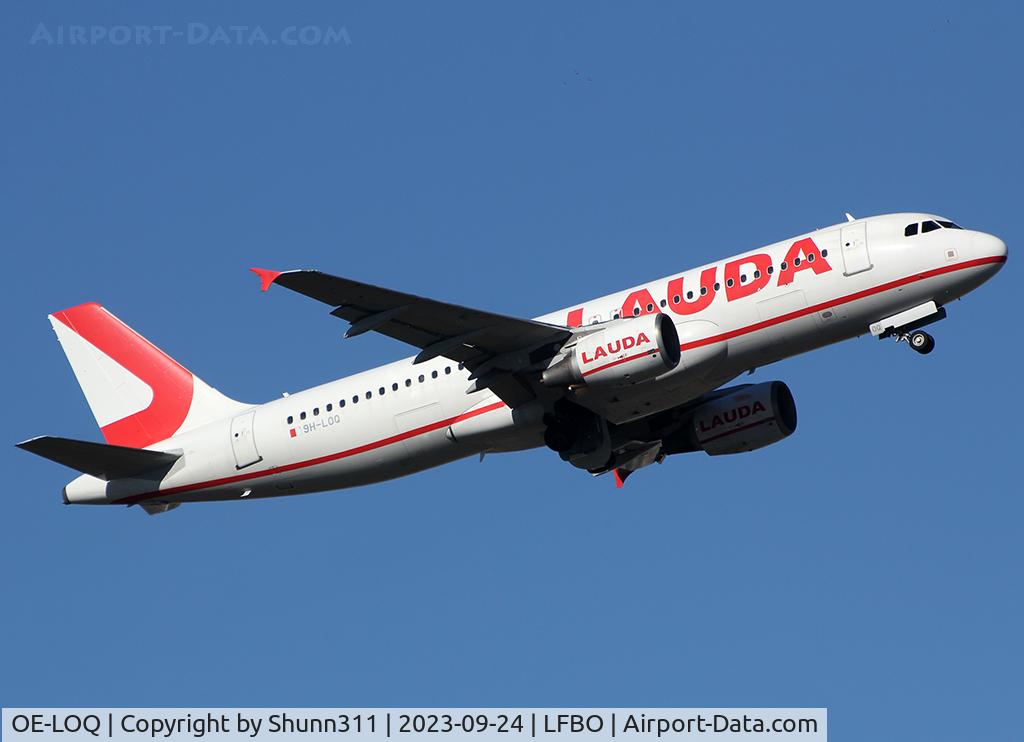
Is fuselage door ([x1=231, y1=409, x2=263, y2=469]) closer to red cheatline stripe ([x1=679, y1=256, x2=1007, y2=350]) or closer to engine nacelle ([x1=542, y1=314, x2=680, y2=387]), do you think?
engine nacelle ([x1=542, y1=314, x2=680, y2=387])

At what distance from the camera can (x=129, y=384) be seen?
43312 millimetres

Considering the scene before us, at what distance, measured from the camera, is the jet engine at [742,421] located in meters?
40.1

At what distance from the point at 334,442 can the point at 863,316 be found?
13413mm

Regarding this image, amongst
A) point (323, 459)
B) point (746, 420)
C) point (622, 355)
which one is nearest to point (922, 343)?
point (746, 420)

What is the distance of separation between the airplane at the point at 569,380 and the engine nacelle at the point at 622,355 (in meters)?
0.05

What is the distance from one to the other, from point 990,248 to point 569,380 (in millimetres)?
10193

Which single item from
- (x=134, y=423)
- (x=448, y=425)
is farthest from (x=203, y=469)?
(x=448, y=425)

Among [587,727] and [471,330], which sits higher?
[471,330]

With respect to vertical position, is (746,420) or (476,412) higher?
(746,420)

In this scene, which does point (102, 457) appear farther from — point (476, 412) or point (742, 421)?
point (742, 421)

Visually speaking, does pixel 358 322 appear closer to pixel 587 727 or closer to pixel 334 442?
pixel 334 442

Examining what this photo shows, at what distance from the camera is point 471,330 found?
3556 cm

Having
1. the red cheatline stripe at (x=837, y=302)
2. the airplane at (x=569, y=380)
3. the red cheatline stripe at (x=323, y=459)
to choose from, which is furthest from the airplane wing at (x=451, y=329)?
the red cheatline stripe at (x=837, y=302)

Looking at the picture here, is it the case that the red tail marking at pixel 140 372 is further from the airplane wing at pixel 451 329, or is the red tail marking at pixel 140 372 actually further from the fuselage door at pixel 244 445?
the airplane wing at pixel 451 329
